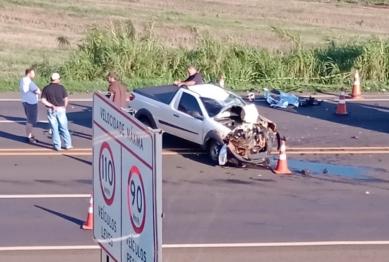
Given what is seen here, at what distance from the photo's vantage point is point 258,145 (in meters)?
15.4

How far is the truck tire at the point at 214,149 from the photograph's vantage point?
1544cm

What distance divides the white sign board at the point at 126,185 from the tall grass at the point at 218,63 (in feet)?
63.7

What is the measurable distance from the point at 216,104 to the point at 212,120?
1.73 ft

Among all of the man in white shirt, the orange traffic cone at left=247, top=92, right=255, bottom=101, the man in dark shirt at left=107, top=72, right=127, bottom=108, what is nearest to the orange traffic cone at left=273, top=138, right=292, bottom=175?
the man in dark shirt at left=107, top=72, right=127, bottom=108

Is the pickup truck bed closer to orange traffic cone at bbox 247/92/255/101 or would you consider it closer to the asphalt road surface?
the asphalt road surface

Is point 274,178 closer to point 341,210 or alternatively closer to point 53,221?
point 341,210

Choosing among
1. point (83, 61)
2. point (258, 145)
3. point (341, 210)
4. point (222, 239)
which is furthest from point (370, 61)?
point (222, 239)

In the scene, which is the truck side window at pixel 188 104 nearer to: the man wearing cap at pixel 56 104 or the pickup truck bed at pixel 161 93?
the pickup truck bed at pixel 161 93

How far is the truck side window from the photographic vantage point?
52.9 feet

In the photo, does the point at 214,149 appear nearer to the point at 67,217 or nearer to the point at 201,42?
the point at 67,217

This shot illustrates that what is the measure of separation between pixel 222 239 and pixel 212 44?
561 inches

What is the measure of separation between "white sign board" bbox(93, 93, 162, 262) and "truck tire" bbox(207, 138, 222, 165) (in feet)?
35.0

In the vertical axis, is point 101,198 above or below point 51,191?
above

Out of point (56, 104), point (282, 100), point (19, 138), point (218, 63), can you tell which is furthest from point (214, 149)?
point (218, 63)
